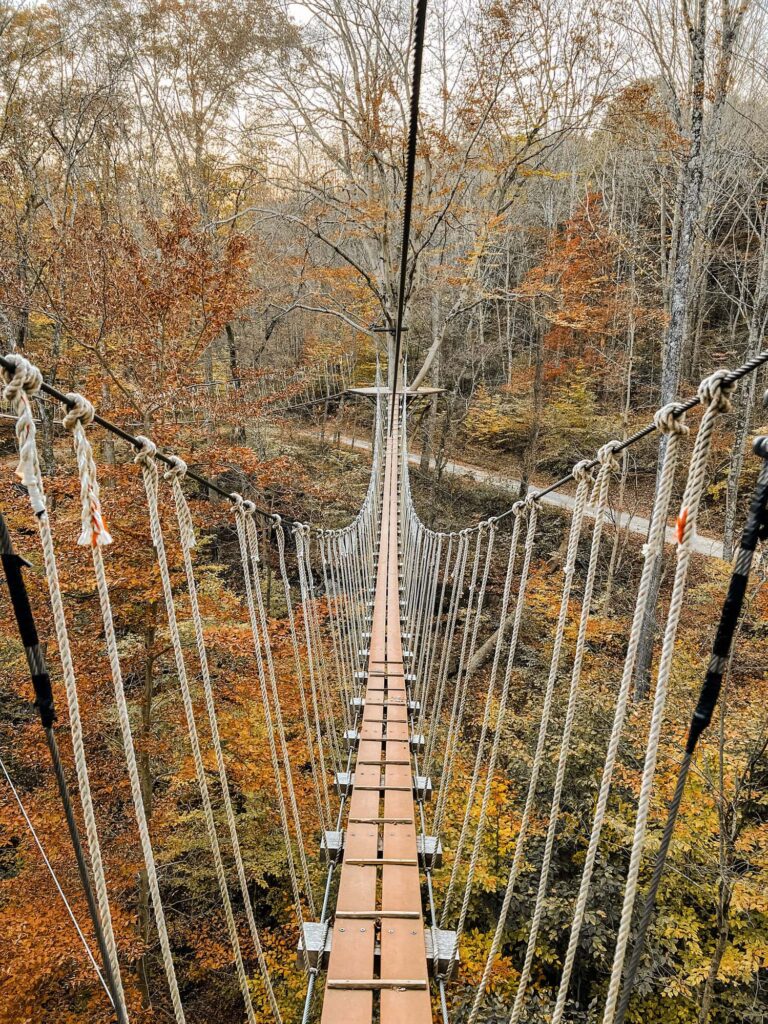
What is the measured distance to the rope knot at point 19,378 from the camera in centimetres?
67

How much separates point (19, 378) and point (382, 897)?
4.37ft

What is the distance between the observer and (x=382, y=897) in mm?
1361

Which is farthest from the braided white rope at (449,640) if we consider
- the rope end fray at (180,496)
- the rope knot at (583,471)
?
the rope end fray at (180,496)

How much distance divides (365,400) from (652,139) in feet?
27.7

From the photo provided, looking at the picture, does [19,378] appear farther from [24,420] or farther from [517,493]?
[517,493]

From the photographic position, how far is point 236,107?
754 cm

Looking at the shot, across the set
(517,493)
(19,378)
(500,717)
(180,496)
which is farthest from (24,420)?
(517,493)

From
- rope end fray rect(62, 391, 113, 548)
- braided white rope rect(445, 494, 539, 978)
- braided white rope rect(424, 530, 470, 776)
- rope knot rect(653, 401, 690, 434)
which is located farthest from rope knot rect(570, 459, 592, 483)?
rope end fray rect(62, 391, 113, 548)

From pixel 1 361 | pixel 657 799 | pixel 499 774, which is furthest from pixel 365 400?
pixel 1 361

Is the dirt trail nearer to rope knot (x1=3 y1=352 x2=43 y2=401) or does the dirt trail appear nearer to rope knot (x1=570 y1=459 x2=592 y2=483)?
rope knot (x1=570 y1=459 x2=592 y2=483)

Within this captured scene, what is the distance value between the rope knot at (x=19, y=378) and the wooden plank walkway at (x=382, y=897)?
49.6 inches

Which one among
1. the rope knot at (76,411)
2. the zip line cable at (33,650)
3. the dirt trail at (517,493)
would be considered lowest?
the dirt trail at (517,493)

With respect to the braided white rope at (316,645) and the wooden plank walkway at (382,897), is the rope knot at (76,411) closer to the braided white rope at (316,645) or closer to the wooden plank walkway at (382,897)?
the wooden plank walkway at (382,897)

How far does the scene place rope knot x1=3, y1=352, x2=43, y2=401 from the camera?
67cm
